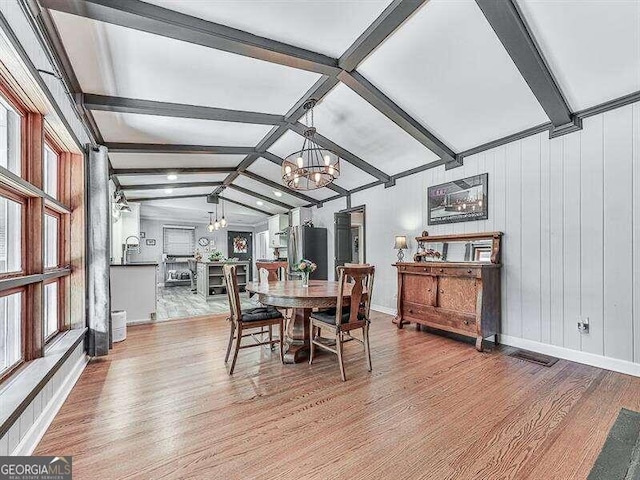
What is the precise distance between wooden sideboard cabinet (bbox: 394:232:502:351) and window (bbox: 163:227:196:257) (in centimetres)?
848

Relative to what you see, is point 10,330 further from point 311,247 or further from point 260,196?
point 260,196

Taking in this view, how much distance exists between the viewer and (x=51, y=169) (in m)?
2.55

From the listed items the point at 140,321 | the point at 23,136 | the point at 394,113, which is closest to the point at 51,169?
the point at 23,136

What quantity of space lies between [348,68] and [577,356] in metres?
3.74

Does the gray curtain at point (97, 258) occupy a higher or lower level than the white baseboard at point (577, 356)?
higher

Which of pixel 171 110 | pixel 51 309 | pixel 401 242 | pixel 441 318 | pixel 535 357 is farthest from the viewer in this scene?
pixel 401 242

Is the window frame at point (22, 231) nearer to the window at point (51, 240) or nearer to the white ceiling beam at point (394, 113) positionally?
the window at point (51, 240)

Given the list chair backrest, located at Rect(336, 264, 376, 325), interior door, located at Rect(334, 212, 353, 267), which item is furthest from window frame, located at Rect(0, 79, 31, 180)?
interior door, located at Rect(334, 212, 353, 267)

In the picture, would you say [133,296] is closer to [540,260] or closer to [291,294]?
[291,294]

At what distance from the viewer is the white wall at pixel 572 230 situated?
2.67 m

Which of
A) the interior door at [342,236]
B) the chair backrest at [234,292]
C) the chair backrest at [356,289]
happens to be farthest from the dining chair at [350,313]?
the interior door at [342,236]

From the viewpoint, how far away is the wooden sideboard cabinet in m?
3.41

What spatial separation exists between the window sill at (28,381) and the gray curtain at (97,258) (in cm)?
56

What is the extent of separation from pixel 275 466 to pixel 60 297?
8.38 feet
